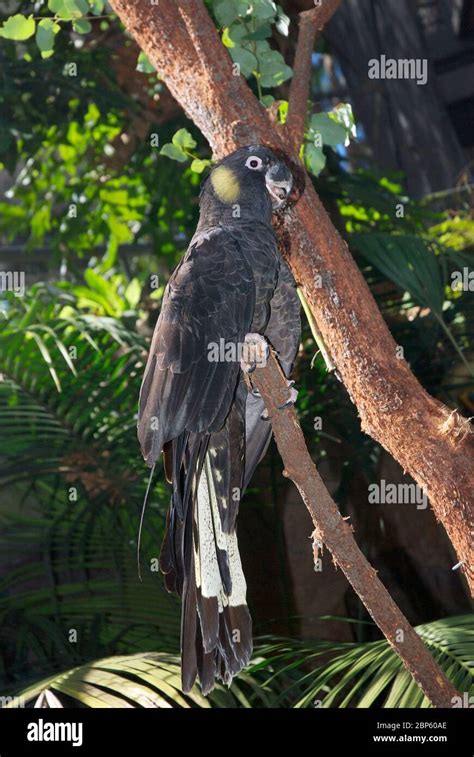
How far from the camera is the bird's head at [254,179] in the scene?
100 cm

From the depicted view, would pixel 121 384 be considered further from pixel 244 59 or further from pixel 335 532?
pixel 335 532

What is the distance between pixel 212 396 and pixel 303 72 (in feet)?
1.97

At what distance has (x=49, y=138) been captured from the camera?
2.25m

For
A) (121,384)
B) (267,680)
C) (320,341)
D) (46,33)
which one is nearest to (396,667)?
(267,680)

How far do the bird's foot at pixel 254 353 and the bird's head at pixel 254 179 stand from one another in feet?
0.63

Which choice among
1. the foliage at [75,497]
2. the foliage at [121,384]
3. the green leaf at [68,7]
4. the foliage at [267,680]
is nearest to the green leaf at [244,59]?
the foliage at [121,384]

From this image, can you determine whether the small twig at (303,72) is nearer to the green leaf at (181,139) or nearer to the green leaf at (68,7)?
the green leaf at (181,139)

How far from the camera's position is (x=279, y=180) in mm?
1003

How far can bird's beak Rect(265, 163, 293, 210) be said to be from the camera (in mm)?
999

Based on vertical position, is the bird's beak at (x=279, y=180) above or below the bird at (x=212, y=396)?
above

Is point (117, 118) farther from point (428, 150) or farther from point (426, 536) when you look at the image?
point (426, 536)

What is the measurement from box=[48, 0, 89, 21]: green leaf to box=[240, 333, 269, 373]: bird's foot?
2.29 ft

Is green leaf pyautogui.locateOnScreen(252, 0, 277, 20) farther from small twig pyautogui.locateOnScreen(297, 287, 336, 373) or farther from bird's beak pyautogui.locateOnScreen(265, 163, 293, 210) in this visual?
small twig pyautogui.locateOnScreen(297, 287, 336, 373)

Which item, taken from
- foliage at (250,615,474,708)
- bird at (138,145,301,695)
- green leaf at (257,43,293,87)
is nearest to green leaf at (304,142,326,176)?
green leaf at (257,43,293,87)
